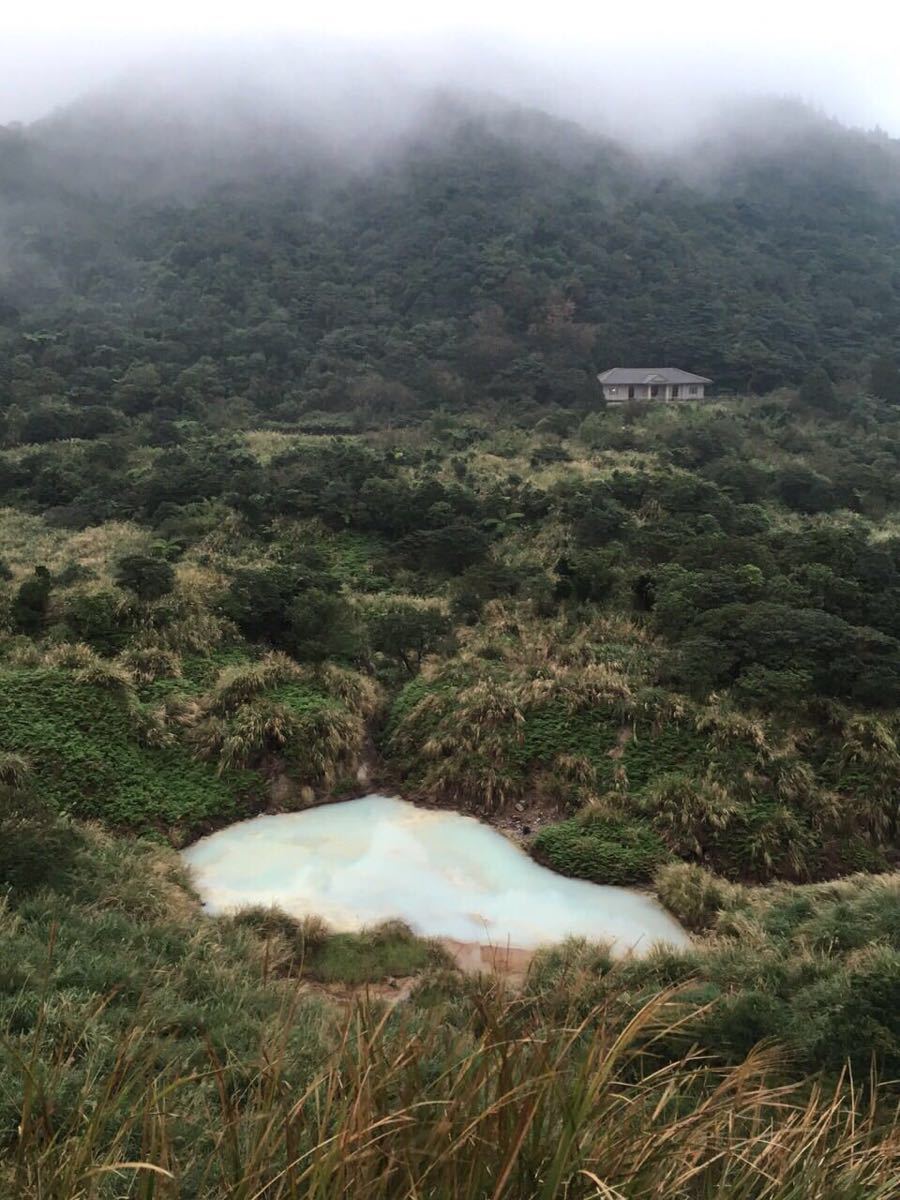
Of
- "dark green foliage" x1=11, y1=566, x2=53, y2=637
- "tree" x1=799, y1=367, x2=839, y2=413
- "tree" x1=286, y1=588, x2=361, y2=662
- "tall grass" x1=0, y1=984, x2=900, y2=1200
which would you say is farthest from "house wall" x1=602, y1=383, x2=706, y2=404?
"tall grass" x1=0, y1=984, x2=900, y2=1200

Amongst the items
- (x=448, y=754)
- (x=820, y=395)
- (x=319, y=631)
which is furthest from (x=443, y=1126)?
(x=820, y=395)

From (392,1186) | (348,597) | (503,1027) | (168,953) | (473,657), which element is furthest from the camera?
(348,597)

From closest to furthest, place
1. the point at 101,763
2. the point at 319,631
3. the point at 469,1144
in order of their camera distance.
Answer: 1. the point at 469,1144
2. the point at 101,763
3. the point at 319,631

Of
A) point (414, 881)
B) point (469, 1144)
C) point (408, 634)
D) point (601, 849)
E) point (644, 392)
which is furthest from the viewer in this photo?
point (644, 392)

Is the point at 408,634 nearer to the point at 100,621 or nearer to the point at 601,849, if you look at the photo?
the point at 100,621

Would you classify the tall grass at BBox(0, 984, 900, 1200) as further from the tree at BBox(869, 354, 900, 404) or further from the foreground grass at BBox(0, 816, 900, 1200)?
the tree at BBox(869, 354, 900, 404)

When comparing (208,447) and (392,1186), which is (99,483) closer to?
(208,447)

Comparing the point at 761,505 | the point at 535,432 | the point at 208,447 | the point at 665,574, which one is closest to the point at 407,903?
the point at 665,574
